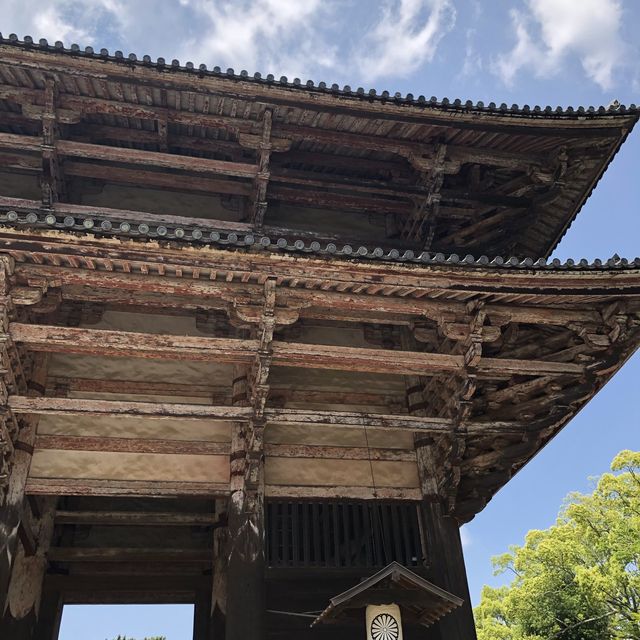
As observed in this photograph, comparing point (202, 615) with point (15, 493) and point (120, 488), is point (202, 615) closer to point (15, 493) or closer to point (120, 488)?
point (120, 488)

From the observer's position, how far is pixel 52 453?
29.2ft

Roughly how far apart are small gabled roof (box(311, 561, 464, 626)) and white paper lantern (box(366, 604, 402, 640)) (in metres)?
0.11

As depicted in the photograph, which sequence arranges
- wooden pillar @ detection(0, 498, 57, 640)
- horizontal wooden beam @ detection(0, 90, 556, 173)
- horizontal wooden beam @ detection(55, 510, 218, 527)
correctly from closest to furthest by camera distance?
wooden pillar @ detection(0, 498, 57, 640) < horizontal wooden beam @ detection(0, 90, 556, 173) < horizontal wooden beam @ detection(55, 510, 218, 527)

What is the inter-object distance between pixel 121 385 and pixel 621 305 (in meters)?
7.41

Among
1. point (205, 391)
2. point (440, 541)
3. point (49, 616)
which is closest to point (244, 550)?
point (205, 391)

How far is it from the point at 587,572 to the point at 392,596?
1633 cm

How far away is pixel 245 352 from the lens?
8531 mm

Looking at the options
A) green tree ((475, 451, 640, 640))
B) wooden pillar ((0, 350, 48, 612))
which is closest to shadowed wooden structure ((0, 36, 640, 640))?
wooden pillar ((0, 350, 48, 612))

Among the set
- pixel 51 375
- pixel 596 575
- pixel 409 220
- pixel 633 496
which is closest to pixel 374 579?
pixel 51 375

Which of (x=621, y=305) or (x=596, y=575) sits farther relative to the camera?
(x=596, y=575)

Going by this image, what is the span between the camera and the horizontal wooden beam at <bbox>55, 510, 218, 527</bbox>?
10859mm

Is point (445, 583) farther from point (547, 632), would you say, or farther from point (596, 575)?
point (596, 575)

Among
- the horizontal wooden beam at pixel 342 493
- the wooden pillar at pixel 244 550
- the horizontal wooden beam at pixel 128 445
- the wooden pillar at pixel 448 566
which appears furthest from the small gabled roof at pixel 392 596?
the horizontal wooden beam at pixel 128 445

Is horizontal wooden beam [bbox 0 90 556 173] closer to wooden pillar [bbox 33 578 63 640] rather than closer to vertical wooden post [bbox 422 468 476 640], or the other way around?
vertical wooden post [bbox 422 468 476 640]
